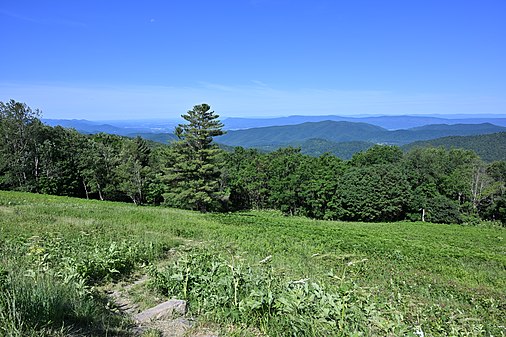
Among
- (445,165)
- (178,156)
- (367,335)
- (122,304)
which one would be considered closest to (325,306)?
(367,335)

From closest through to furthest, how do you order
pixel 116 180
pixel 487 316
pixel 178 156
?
pixel 487 316 → pixel 178 156 → pixel 116 180

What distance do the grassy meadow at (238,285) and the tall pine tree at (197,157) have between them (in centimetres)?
1753

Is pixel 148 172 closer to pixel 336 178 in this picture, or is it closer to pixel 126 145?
pixel 126 145

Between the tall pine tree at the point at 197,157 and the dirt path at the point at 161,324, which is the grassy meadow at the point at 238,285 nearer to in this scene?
the dirt path at the point at 161,324

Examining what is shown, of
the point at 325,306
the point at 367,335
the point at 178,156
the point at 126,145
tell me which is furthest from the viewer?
the point at 126,145

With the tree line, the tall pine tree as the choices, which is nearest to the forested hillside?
the tree line

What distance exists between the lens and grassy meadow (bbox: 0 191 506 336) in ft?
11.7

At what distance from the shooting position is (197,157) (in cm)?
3100

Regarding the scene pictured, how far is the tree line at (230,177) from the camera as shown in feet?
104

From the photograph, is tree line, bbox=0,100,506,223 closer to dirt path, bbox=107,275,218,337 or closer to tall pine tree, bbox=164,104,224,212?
tall pine tree, bbox=164,104,224,212

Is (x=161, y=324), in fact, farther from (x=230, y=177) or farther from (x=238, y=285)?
(x=230, y=177)

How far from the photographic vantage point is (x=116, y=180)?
42406mm

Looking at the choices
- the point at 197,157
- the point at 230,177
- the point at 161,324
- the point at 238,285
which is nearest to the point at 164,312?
the point at 161,324

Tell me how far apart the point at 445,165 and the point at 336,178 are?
25705mm
